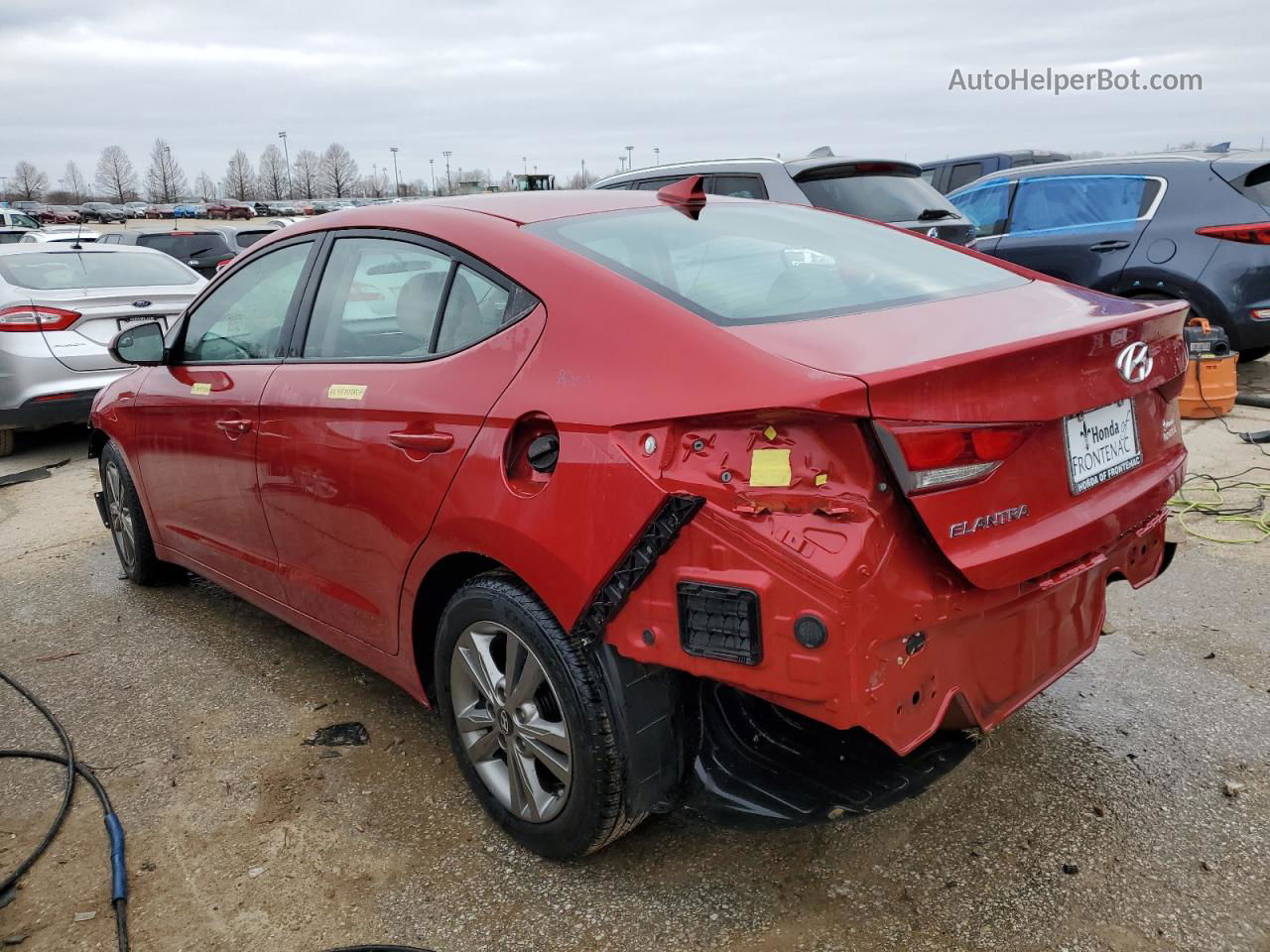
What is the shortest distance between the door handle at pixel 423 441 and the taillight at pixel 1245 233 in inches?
261

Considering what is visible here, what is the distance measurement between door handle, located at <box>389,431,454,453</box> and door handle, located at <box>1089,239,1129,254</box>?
659 cm

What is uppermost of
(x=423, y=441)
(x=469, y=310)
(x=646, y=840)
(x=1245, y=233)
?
(x=469, y=310)

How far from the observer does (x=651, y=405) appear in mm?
1986

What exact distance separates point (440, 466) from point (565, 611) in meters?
0.54

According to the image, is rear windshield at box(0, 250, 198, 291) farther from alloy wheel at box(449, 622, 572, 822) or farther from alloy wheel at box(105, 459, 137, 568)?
alloy wheel at box(449, 622, 572, 822)

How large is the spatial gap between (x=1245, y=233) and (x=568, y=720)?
679 cm

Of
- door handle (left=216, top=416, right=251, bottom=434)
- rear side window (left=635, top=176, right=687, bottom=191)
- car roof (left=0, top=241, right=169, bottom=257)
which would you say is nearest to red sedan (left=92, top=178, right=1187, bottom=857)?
door handle (left=216, top=416, right=251, bottom=434)

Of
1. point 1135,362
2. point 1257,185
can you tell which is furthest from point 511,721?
point 1257,185

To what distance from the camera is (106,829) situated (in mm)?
2674

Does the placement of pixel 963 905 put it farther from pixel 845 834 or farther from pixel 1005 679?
pixel 1005 679

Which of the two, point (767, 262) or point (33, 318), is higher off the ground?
point (767, 262)

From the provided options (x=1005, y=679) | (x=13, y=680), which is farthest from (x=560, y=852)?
(x=13, y=680)

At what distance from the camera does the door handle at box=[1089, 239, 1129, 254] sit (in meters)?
7.39

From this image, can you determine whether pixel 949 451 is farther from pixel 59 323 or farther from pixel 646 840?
pixel 59 323
